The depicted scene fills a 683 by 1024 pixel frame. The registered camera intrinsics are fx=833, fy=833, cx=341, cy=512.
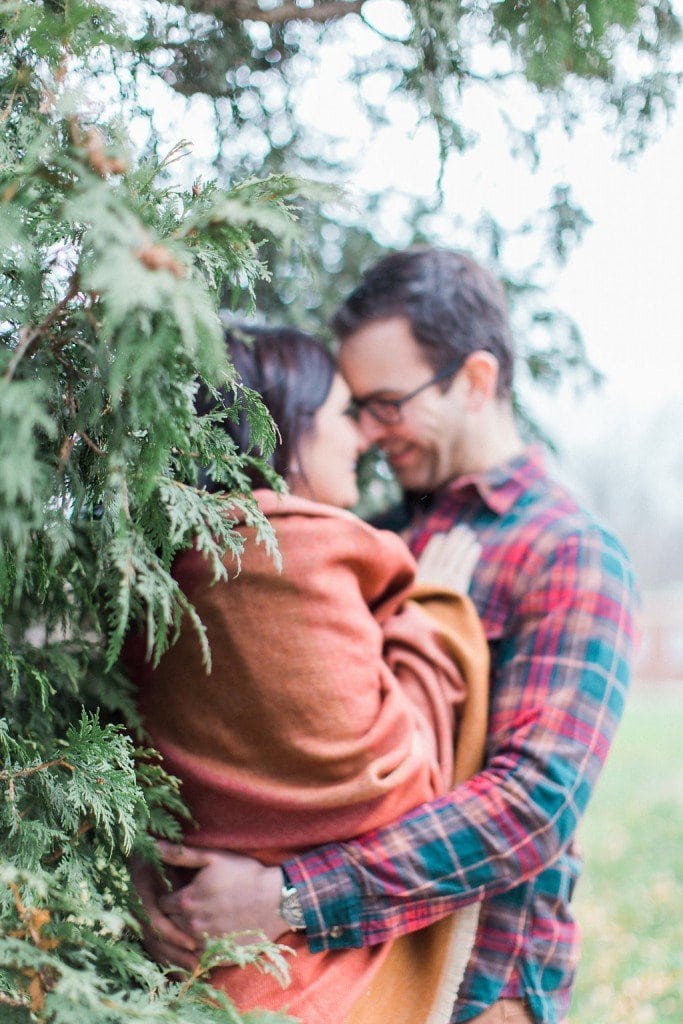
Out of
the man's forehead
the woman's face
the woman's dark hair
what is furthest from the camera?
the man's forehead

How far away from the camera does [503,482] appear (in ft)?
7.96

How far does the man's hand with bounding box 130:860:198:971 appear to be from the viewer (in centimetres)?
161

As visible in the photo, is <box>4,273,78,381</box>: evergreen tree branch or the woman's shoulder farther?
the woman's shoulder

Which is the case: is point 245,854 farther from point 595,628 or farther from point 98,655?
point 595,628

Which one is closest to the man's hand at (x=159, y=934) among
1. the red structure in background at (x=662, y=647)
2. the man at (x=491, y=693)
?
the man at (x=491, y=693)

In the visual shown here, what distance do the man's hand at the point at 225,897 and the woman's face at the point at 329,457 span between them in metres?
0.87

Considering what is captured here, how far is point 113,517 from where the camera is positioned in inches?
48.4

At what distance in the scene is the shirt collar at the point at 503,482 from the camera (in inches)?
93.5

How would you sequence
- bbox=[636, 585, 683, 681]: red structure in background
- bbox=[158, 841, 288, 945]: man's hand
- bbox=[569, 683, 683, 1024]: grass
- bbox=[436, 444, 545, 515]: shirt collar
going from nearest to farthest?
bbox=[158, 841, 288, 945]: man's hand < bbox=[436, 444, 545, 515]: shirt collar < bbox=[569, 683, 683, 1024]: grass < bbox=[636, 585, 683, 681]: red structure in background

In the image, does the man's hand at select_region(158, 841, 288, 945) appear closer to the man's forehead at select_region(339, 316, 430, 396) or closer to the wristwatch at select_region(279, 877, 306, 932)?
the wristwatch at select_region(279, 877, 306, 932)

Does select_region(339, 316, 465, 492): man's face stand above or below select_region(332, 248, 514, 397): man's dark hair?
below

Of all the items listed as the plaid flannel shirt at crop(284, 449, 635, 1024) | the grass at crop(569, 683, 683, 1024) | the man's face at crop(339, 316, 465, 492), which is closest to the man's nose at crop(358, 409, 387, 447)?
the man's face at crop(339, 316, 465, 492)

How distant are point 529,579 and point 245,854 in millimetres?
938

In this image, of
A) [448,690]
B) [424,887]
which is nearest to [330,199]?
[448,690]
